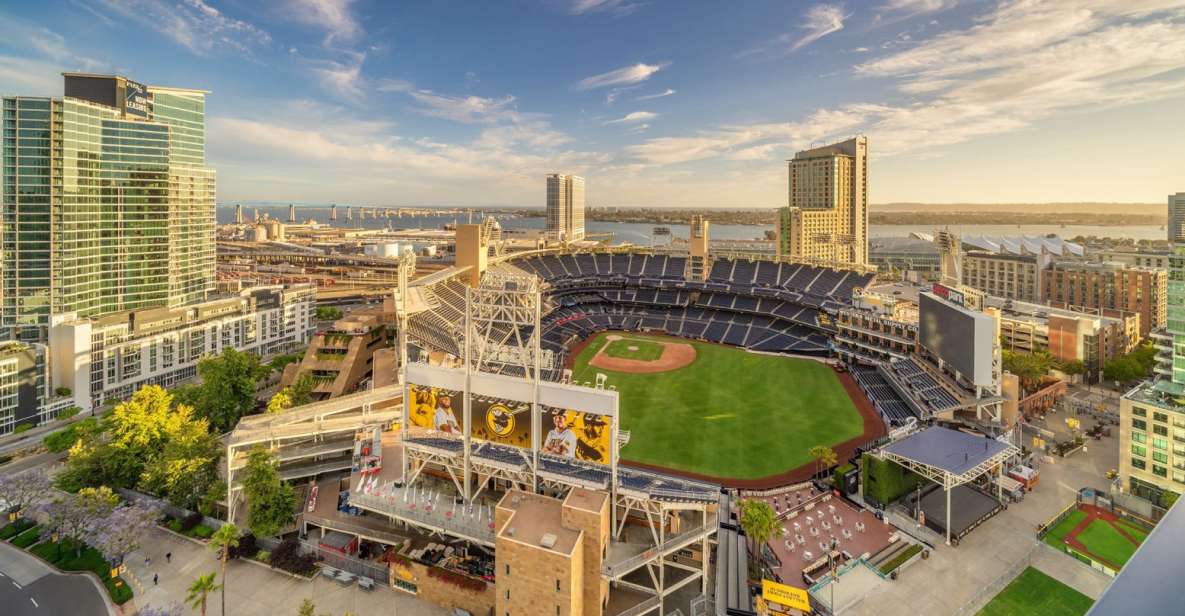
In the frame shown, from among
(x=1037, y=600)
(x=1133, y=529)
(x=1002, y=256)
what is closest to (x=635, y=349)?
(x=1133, y=529)

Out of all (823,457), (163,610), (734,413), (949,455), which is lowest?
(163,610)

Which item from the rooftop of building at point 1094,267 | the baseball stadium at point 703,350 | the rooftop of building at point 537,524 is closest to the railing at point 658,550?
the rooftop of building at point 537,524

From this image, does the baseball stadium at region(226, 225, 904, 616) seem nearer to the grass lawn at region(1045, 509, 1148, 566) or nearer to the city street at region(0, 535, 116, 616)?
the city street at region(0, 535, 116, 616)

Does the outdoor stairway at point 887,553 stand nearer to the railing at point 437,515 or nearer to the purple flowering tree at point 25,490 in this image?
the railing at point 437,515

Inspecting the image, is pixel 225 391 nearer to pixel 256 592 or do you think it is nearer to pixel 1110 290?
pixel 256 592

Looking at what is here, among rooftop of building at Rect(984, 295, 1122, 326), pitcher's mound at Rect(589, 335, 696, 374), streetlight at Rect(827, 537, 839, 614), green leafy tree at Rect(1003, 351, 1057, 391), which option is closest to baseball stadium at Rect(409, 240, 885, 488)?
pitcher's mound at Rect(589, 335, 696, 374)

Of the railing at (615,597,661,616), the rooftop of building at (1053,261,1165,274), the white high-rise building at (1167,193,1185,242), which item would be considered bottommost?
the railing at (615,597,661,616)
